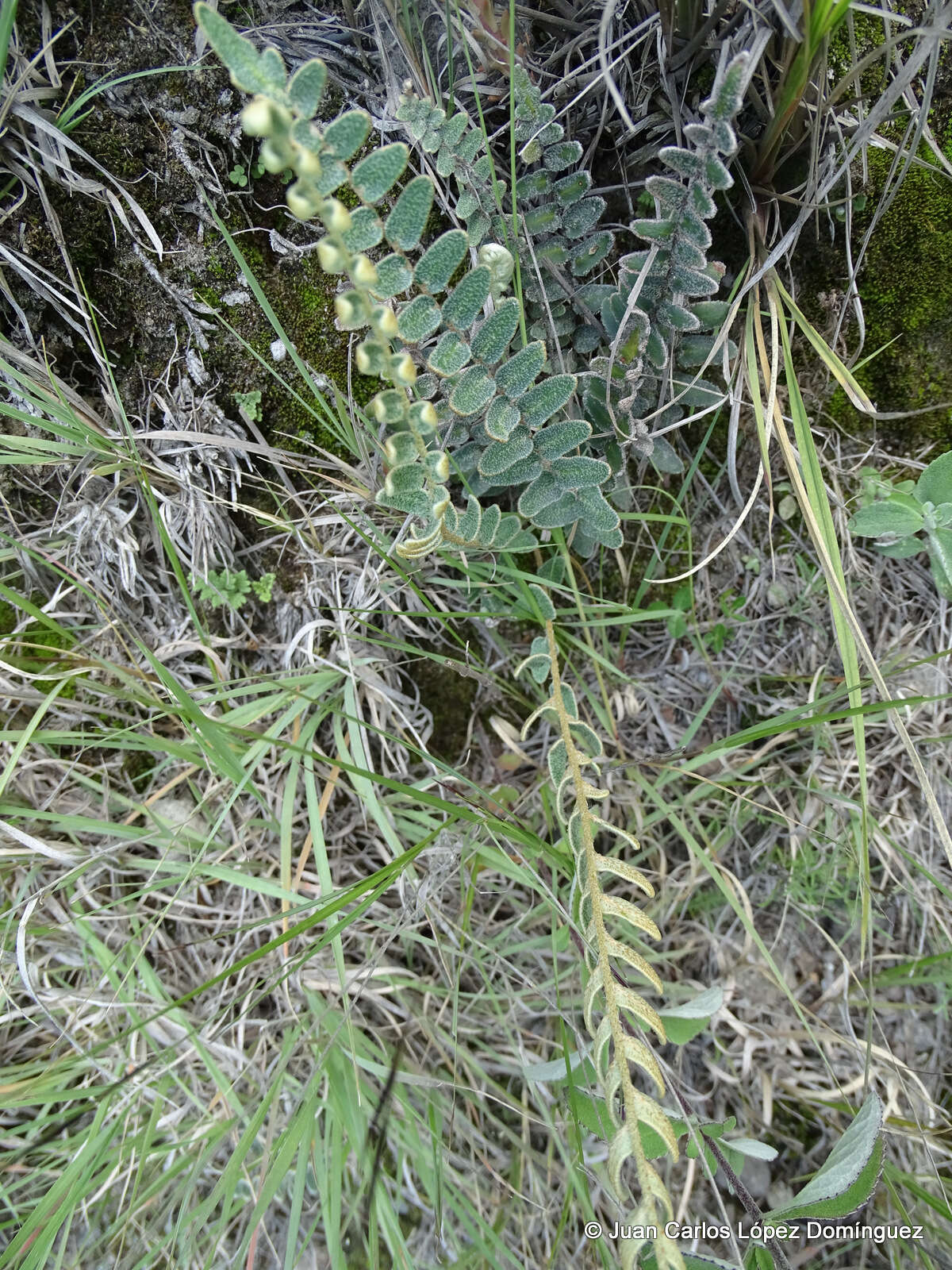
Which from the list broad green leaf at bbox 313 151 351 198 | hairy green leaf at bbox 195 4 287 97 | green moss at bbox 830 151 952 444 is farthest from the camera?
green moss at bbox 830 151 952 444

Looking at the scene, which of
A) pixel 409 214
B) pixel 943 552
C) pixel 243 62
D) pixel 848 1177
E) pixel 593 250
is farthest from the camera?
pixel 943 552

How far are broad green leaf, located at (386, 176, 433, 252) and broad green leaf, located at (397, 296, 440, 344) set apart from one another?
0.08m

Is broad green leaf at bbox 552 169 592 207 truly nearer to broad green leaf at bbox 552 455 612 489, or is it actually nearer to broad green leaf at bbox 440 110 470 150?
broad green leaf at bbox 440 110 470 150

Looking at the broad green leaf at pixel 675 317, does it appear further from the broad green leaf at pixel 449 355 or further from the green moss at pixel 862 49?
the green moss at pixel 862 49

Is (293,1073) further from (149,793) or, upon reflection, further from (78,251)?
(78,251)

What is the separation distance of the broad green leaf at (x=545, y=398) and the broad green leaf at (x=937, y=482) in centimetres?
91

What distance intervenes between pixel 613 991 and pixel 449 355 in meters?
1.09

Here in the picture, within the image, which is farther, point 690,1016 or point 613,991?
point 690,1016

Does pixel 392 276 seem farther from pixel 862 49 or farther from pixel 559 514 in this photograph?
pixel 862 49

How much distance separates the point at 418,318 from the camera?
1.25 metres

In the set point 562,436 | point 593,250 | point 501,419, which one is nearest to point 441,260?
point 501,419

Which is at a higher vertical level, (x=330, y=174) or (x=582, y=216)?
(x=330, y=174)

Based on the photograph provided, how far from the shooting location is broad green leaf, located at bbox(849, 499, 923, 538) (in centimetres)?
176

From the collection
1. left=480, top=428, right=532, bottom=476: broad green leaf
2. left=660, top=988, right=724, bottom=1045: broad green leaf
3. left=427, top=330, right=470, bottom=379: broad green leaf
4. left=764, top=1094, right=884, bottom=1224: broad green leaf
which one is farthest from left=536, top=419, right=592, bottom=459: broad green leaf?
left=764, top=1094, right=884, bottom=1224: broad green leaf
